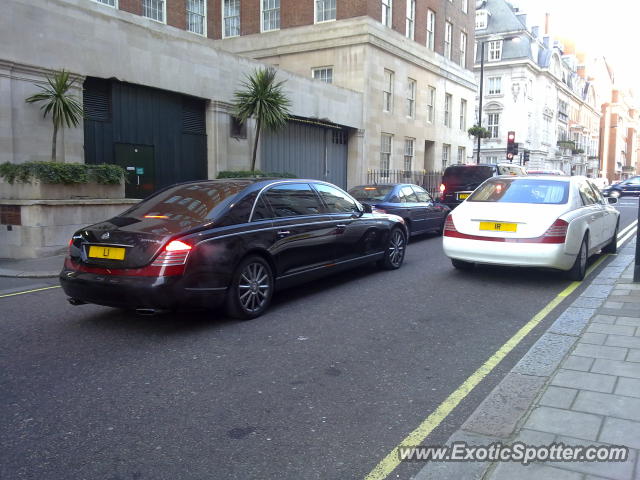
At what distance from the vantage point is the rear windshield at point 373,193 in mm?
11945

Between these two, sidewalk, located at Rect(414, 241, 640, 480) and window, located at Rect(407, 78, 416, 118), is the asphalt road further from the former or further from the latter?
window, located at Rect(407, 78, 416, 118)

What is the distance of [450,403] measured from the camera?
369cm

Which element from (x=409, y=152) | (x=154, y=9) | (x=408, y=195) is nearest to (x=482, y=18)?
(x=409, y=152)

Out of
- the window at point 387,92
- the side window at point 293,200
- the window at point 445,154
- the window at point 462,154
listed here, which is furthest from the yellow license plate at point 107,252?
the window at point 462,154

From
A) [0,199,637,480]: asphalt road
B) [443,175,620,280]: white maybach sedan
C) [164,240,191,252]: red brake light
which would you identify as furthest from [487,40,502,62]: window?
[164,240,191,252]: red brake light

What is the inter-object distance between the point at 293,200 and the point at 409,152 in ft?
73.8

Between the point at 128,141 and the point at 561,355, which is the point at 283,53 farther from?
the point at 561,355

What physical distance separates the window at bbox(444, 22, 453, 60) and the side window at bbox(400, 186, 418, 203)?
2130 centimetres

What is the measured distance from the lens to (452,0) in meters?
31.2

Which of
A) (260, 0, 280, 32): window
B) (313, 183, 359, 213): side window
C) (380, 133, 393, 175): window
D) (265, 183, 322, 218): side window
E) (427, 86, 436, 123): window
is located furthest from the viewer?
(427, 86, 436, 123): window

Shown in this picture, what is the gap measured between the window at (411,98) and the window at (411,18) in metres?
2.22

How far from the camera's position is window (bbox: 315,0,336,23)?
23.8 meters

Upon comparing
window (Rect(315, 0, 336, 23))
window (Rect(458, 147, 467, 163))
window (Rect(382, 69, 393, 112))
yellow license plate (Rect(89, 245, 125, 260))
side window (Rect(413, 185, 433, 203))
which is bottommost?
yellow license plate (Rect(89, 245, 125, 260))

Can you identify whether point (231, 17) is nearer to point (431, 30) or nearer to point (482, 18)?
point (431, 30)
